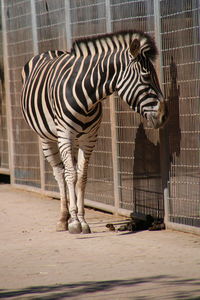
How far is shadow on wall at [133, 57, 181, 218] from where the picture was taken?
8.70m

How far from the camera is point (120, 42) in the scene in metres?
8.89

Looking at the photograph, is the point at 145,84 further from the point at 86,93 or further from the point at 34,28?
the point at 34,28

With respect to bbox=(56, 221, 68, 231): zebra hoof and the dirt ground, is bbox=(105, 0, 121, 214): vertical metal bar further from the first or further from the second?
bbox=(56, 221, 68, 231): zebra hoof

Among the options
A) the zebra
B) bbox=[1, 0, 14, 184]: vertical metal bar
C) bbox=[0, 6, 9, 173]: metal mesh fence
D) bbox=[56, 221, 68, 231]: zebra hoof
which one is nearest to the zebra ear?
the zebra

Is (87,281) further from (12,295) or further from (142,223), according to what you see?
(142,223)

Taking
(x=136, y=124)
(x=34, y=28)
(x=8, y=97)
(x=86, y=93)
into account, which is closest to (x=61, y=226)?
(x=136, y=124)

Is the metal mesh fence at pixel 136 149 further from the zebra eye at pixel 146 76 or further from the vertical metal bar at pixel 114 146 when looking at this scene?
the zebra eye at pixel 146 76

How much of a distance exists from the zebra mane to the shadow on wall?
30cm

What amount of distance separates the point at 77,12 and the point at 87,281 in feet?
16.8

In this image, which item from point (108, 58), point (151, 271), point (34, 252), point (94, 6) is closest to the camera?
point (151, 271)

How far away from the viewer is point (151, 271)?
6.88m

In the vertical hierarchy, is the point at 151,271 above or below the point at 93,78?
below

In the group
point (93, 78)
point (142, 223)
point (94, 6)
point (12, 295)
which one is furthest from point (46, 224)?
point (12, 295)

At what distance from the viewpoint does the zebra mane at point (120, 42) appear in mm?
8531
